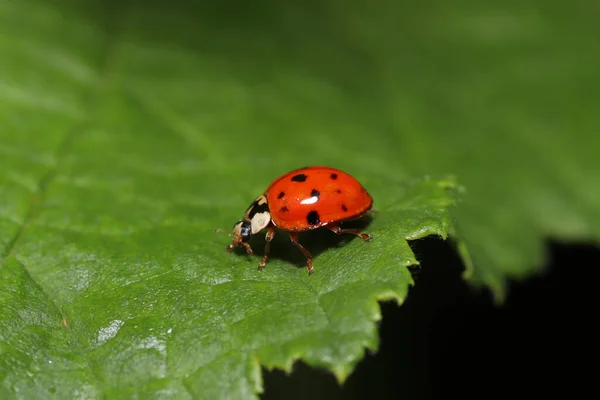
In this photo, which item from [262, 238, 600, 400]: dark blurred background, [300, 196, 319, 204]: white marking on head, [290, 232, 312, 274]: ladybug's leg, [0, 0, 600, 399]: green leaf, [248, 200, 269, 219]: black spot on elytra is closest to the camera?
[0, 0, 600, 399]: green leaf

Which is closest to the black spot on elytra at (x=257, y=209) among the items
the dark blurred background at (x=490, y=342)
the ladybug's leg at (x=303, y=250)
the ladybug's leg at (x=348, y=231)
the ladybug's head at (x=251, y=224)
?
the ladybug's head at (x=251, y=224)

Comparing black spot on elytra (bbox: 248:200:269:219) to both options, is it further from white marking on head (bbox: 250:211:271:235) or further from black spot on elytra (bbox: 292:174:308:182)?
black spot on elytra (bbox: 292:174:308:182)

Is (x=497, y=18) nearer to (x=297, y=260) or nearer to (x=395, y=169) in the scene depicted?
(x=395, y=169)

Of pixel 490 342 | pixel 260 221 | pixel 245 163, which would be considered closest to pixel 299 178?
pixel 260 221

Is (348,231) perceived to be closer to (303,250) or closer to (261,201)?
(303,250)

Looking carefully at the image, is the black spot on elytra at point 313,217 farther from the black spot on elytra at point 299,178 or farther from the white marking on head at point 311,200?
the black spot on elytra at point 299,178

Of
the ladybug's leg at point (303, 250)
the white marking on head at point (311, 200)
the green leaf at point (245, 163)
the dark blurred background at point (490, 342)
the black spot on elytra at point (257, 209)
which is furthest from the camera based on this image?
the dark blurred background at point (490, 342)

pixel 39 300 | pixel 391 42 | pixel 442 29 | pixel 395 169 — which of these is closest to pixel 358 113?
pixel 395 169

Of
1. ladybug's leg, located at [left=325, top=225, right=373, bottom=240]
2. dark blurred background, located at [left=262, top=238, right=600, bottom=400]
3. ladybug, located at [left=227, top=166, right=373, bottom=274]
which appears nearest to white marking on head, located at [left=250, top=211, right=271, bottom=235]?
ladybug, located at [left=227, top=166, right=373, bottom=274]
